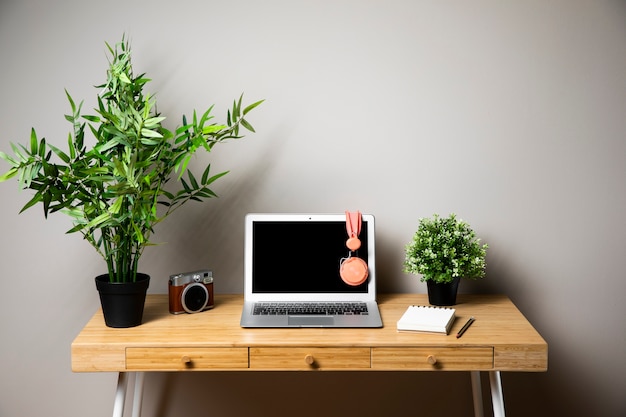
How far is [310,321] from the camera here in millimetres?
1788

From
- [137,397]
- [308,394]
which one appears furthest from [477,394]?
[137,397]

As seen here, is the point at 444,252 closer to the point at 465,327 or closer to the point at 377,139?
the point at 465,327

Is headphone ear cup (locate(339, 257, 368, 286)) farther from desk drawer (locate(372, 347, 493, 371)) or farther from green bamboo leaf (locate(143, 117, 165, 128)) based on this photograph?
green bamboo leaf (locate(143, 117, 165, 128))

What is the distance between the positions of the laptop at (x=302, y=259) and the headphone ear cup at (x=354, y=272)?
6 cm

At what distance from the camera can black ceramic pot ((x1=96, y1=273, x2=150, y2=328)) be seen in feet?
5.68

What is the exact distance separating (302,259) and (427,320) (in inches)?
18.0

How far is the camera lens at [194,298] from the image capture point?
188 centimetres

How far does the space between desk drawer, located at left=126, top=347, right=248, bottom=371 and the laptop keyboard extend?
22 cm

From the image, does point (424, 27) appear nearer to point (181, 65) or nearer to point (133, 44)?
point (181, 65)

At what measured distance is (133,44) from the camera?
6.86ft

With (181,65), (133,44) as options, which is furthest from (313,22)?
(133,44)

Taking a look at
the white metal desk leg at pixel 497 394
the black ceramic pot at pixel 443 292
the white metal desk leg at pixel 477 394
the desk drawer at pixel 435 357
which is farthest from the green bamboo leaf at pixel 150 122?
the white metal desk leg at pixel 477 394

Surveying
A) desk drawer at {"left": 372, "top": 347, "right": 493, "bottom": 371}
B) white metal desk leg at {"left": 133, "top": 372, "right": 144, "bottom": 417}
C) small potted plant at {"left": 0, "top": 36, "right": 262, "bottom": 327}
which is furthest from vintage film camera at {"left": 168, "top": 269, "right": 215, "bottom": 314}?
desk drawer at {"left": 372, "top": 347, "right": 493, "bottom": 371}

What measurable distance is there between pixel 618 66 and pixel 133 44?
164 centimetres
